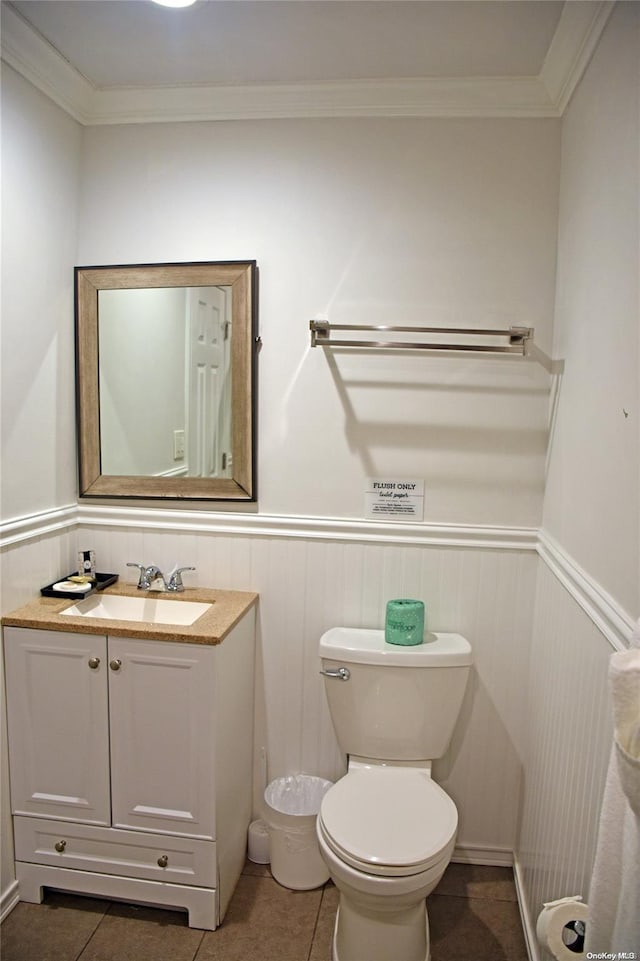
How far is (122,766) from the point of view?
71.9 inches

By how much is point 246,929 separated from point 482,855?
834 millimetres

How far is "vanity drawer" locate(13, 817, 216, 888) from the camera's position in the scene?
1812 millimetres

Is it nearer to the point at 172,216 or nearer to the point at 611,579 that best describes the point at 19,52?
the point at 172,216

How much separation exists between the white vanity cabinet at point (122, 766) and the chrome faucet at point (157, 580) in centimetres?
34

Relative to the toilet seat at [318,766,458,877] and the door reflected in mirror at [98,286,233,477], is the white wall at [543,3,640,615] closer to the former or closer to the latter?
the toilet seat at [318,766,458,877]

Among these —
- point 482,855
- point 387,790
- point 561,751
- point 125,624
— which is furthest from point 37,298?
point 482,855

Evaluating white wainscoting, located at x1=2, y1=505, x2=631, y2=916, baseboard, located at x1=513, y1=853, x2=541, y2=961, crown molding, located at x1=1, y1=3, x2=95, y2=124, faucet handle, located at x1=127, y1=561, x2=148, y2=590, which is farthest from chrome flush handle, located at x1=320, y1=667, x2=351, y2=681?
crown molding, located at x1=1, y1=3, x2=95, y2=124

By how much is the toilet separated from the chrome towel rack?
930 mm

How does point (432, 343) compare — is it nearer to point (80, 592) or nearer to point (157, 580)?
point (157, 580)

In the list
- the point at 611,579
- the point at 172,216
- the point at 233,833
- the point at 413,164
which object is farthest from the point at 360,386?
the point at 233,833

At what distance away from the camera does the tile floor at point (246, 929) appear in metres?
1.71

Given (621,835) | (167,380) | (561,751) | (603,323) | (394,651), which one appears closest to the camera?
(621,835)

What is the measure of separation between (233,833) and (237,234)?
1.95 meters

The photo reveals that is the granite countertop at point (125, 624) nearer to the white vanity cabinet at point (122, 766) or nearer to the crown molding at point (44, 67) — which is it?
the white vanity cabinet at point (122, 766)
